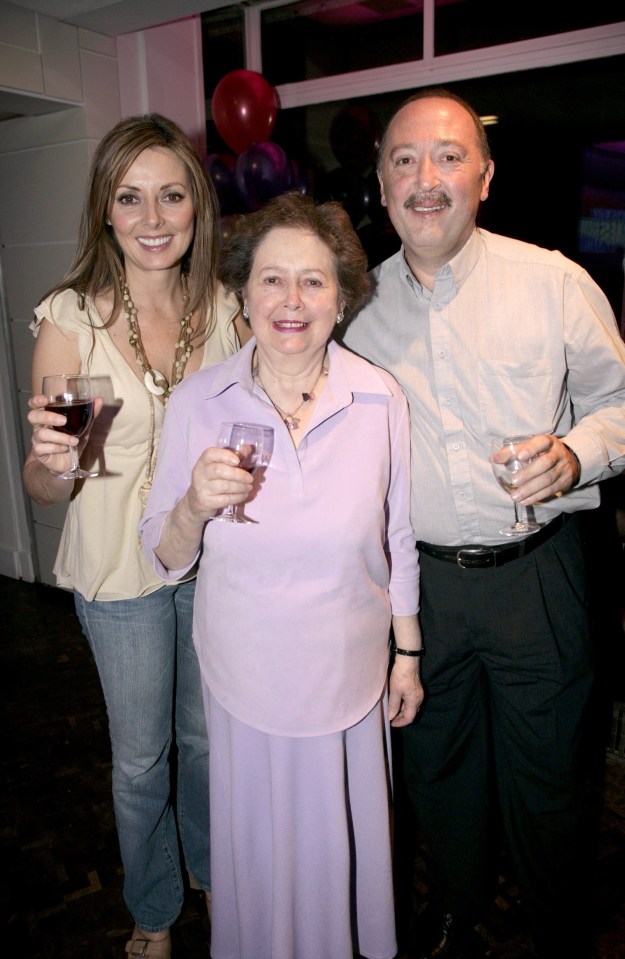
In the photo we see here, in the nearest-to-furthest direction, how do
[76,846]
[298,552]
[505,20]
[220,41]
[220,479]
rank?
[220,479] → [298,552] → [76,846] → [505,20] → [220,41]

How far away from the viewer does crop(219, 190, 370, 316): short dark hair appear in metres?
1.66

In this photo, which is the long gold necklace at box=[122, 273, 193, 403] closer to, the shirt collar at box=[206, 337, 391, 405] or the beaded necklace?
the beaded necklace

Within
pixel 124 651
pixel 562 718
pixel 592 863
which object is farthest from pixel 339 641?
pixel 592 863

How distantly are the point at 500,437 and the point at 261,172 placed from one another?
258 centimetres

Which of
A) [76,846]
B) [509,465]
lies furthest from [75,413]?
[76,846]

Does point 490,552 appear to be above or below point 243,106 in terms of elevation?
below

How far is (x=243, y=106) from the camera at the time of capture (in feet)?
13.0

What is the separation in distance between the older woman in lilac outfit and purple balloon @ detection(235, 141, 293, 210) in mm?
2237

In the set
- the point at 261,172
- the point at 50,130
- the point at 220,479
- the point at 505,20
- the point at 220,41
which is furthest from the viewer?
the point at 220,41

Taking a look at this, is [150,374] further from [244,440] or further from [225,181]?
[225,181]

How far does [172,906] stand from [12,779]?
116cm

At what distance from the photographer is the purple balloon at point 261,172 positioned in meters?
3.74

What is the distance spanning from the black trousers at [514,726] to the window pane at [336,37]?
3553mm

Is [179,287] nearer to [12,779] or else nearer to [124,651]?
[124,651]
